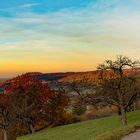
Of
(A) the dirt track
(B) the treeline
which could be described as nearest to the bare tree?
(A) the dirt track

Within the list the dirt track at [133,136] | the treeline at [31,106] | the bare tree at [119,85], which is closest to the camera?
the dirt track at [133,136]

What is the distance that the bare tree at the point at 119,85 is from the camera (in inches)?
1759

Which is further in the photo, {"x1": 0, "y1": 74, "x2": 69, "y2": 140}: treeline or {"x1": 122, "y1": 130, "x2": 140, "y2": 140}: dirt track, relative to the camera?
{"x1": 0, "y1": 74, "x2": 69, "y2": 140}: treeline

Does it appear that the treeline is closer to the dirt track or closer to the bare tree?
the bare tree

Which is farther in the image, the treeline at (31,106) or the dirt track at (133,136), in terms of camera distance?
the treeline at (31,106)

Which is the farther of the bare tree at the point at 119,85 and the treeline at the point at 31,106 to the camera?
the treeline at the point at 31,106

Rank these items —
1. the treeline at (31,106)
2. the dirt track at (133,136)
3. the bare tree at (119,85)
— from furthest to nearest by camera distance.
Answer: the treeline at (31,106), the bare tree at (119,85), the dirt track at (133,136)

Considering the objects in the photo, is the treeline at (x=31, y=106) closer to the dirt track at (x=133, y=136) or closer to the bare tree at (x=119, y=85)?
the bare tree at (x=119, y=85)

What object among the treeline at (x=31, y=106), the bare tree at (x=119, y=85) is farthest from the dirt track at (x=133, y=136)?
the treeline at (x=31, y=106)

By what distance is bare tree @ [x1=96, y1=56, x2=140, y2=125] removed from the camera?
4469 centimetres

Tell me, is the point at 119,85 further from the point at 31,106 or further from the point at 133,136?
the point at 31,106

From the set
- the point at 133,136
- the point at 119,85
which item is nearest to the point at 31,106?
the point at 119,85

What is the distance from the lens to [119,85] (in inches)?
1831

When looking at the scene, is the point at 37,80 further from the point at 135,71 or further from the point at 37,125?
the point at 135,71
